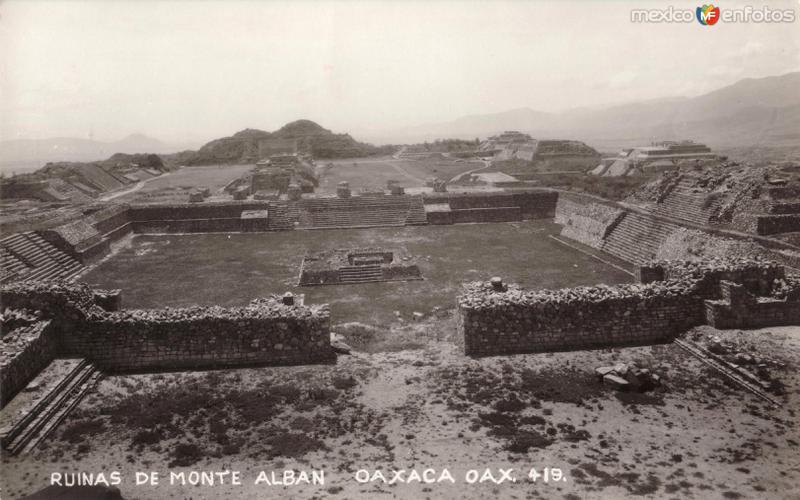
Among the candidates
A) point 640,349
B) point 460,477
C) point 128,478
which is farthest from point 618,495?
point 128,478

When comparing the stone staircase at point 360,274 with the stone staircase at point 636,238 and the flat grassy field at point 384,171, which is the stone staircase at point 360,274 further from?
the flat grassy field at point 384,171

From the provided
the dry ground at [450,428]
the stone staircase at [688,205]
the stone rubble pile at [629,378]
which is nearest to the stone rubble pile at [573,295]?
the dry ground at [450,428]

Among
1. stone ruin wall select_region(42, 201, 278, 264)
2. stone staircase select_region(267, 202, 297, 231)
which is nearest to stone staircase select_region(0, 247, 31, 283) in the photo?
stone ruin wall select_region(42, 201, 278, 264)

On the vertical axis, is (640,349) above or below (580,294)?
below

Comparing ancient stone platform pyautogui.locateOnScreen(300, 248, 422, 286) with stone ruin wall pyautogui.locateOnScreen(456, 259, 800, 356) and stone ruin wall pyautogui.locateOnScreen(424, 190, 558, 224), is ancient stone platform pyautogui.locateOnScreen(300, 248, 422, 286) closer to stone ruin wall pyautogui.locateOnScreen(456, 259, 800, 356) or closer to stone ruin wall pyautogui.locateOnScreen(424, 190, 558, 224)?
stone ruin wall pyautogui.locateOnScreen(456, 259, 800, 356)

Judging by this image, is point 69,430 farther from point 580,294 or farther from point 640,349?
point 640,349

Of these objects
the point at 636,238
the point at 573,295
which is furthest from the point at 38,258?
the point at 636,238

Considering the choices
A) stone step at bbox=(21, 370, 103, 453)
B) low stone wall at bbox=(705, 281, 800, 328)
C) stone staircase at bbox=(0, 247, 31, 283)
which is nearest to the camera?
stone step at bbox=(21, 370, 103, 453)
